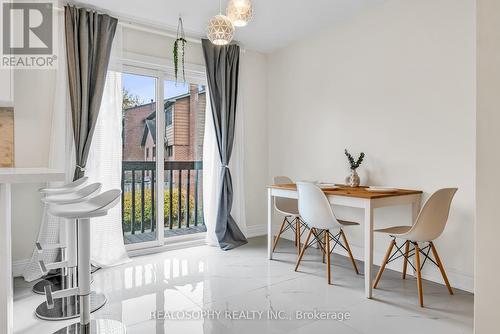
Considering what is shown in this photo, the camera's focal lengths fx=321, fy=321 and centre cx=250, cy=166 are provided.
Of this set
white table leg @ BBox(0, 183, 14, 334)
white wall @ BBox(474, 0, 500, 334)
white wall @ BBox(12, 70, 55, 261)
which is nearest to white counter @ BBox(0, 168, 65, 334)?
white table leg @ BBox(0, 183, 14, 334)

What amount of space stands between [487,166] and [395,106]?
1962 millimetres

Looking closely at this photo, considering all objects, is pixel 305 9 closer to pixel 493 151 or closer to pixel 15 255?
pixel 493 151

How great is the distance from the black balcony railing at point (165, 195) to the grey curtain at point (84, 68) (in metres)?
0.61

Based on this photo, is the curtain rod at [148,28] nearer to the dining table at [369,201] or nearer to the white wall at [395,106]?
the white wall at [395,106]

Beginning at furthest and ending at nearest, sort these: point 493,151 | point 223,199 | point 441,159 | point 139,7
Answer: point 223,199
point 139,7
point 441,159
point 493,151

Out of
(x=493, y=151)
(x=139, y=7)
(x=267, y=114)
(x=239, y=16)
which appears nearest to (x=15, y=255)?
(x=139, y=7)

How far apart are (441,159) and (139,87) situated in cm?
312

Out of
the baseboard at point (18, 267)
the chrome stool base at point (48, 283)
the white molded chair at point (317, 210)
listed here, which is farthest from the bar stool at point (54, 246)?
A: the white molded chair at point (317, 210)

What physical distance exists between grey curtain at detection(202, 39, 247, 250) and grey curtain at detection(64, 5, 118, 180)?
3.91 ft

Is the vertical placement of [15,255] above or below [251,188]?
below

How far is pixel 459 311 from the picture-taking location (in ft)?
7.18

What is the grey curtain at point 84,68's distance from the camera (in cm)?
297

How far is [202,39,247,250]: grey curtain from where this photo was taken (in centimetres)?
387

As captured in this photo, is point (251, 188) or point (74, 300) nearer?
point (74, 300)
